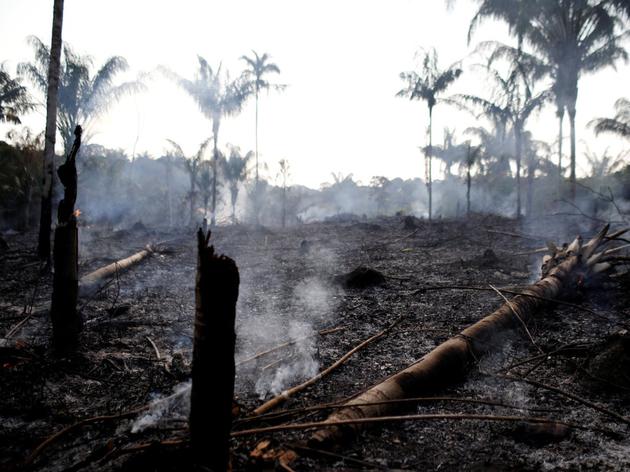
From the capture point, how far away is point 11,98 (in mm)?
17281

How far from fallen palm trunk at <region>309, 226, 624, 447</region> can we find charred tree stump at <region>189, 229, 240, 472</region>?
662 millimetres

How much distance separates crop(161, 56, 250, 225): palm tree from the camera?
2338 centimetres

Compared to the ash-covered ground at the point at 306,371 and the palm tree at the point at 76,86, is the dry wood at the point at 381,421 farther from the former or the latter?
the palm tree at the point at 76,86

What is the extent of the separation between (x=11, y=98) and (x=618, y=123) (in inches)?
1236

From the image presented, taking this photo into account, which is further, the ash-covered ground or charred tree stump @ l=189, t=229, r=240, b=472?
the ash-covered ground

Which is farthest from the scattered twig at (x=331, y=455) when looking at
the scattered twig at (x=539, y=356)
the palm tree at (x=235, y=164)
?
the palm tree at (x=235, y=164)

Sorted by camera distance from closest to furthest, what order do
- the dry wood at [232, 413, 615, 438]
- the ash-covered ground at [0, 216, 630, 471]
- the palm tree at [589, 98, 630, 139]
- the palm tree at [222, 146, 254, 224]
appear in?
the dry wood at [232, 413, 615, 438], the ash-covered ground at [0, 216, 630, 471], the palm tree at [589, 98, 630, 139], the palm tree at [222, 146, 254, 224]

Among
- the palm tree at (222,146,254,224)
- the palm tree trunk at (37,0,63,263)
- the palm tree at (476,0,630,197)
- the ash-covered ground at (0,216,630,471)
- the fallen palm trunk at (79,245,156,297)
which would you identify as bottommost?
the ash-covered ground at (0,216,630,471)

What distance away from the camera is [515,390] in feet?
10.5

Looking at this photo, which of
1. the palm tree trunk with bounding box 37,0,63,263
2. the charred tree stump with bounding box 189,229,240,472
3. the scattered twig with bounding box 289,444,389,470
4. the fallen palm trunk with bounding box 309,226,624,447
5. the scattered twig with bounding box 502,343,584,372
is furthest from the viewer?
the palm tree trunk with bounding box 37,0,63,263

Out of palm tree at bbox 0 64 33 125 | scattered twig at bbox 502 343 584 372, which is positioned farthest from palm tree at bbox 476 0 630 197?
palm tree at bbox 0 64 33 125

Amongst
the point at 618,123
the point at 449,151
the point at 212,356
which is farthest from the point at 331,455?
the point at 449,151

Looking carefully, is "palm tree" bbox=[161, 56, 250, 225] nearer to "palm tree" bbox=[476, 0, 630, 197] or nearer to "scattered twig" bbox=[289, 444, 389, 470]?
"palm tree" bbox=[476, 0, 630, 197]

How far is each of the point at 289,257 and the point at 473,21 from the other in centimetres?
1400
